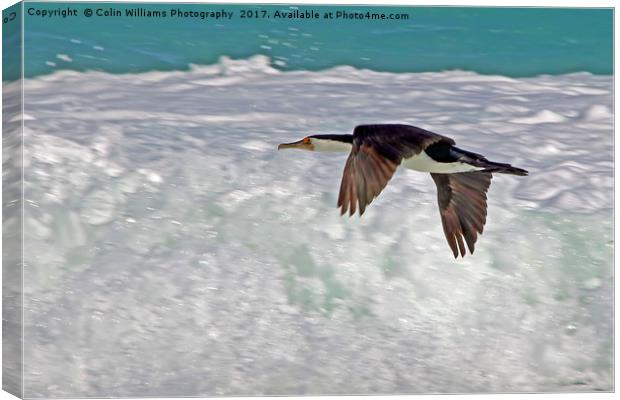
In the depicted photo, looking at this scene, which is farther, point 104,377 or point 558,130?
point 558,130

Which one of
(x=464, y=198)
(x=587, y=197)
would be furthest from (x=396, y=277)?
(x=587, y=197)

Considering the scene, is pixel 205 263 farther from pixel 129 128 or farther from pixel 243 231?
pixel 129 128

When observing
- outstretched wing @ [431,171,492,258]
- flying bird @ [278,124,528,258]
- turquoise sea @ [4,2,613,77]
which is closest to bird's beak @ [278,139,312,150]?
flying bird @ [278,124,528,258]

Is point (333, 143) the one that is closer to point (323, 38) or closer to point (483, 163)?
point (323, 38)

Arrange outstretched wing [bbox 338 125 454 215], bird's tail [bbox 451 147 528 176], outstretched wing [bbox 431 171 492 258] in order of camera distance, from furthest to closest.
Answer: outstretched wing [bbox 431 171 492 258] < bird's tail [bbox 451 147 528 176] < outstretched wing [bbox 338 125 454 215]

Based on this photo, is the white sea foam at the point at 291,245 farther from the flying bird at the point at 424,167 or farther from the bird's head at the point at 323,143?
the bird's head at the point at 323,143

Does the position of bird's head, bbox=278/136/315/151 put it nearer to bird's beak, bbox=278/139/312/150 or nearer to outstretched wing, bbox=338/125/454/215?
bird's beak, bbox=278/139/312/150
